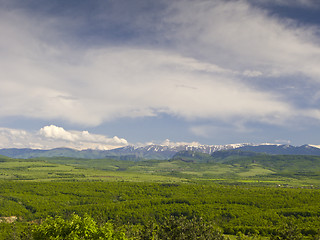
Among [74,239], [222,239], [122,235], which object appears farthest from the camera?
[222,239]

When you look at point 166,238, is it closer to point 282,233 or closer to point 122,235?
point 122,235

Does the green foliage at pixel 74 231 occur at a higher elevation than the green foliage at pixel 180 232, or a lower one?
higher

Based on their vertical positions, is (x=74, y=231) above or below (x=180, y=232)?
above

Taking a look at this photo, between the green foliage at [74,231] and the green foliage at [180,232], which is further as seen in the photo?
the green foliage at [180,232]

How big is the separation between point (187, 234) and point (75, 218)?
52.5 metres

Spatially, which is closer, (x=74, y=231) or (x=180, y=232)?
(x=74, y=231)

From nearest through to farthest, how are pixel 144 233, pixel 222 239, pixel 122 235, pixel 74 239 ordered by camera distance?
pixel 74 239
pixel 122 235
pixel 222 239
pixel 144 233

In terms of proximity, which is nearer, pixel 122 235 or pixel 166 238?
pixel 122 235

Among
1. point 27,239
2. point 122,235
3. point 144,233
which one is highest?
point 122,235

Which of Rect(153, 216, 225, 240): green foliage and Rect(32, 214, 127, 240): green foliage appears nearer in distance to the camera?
Rect(32, 214, 127, 240): green foliage

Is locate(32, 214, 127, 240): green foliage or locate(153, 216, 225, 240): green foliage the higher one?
locate(32, 214, 127, 240): green foliage

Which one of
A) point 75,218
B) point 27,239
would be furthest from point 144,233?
→ point 27,239

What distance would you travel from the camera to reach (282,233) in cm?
14175

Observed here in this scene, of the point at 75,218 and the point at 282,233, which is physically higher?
the point at 75,218
